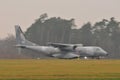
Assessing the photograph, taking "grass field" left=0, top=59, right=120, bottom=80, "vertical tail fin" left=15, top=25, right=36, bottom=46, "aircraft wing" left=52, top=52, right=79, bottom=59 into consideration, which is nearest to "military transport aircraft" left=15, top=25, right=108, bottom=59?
"aircraft wing" left=52, top=52, right=79, bottom=59

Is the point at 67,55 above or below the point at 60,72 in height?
above

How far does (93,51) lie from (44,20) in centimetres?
8287

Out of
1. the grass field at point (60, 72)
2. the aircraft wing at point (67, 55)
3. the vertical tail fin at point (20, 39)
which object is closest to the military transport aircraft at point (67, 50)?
the aircraft wing at point (67, 55)

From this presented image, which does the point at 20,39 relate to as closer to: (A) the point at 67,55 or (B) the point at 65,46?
(B) the point at 65,46

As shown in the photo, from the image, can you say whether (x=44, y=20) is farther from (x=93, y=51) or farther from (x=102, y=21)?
(x=93, y=51)

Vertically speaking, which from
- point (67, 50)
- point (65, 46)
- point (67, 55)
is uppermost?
point (65, 46)

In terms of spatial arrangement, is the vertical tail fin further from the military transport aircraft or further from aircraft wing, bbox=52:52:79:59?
aircraft wing, bbox=52:52:79:59

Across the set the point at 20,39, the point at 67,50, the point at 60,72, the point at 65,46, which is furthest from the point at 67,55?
the point at 60,72

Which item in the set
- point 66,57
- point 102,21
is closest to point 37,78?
point 66,57

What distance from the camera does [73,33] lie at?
17462cm

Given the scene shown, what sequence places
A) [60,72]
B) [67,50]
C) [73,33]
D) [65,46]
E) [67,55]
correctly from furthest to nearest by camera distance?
[73,33]
[67,50]
[65,46]
[67,55]
[60,72]

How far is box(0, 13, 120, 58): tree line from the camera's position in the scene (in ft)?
544

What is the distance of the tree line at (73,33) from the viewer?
16575 cm

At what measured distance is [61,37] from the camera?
171125 millimetres
